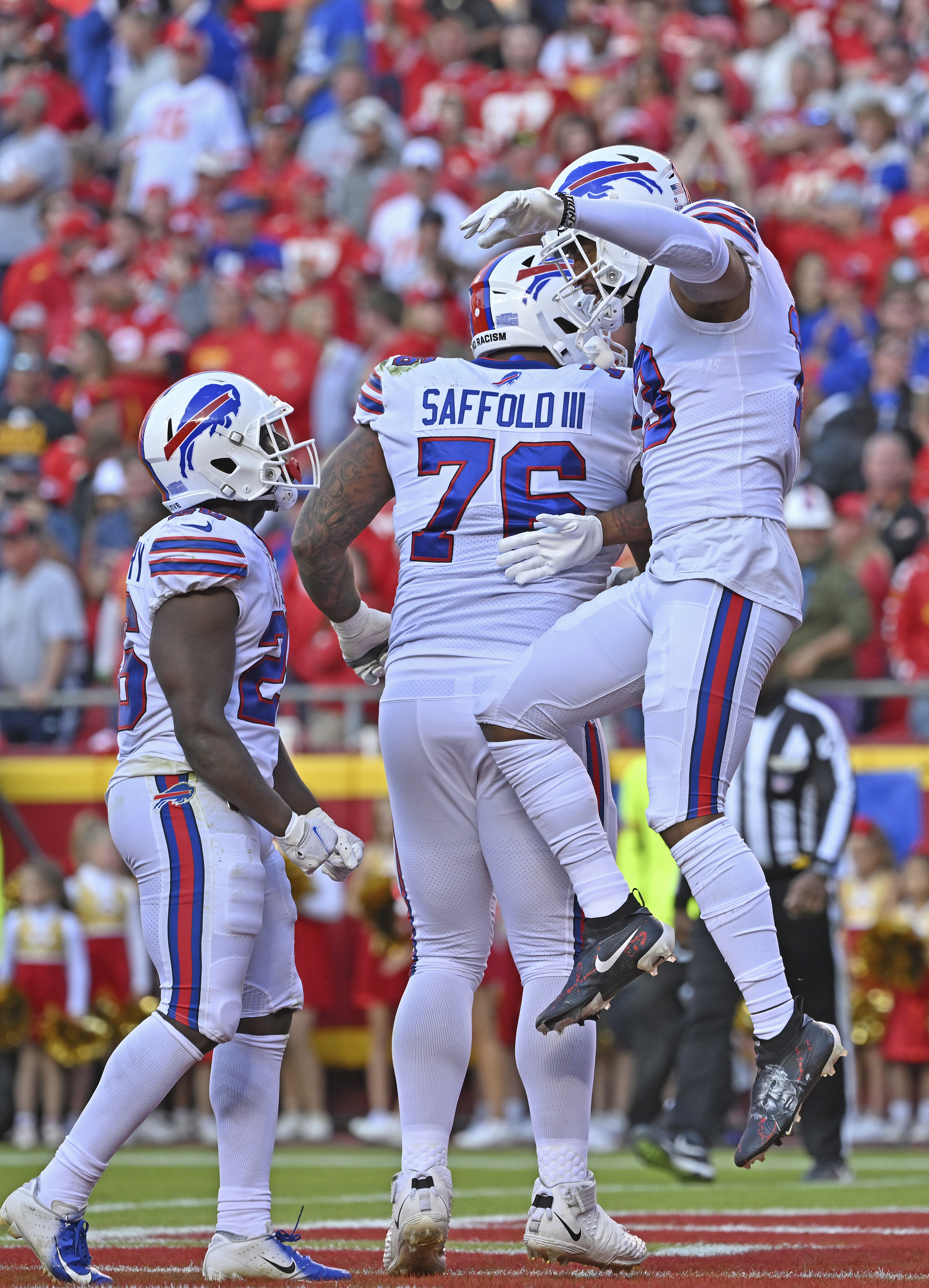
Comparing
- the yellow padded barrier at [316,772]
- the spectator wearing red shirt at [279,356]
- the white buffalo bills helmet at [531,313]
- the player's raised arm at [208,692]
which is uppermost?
the spectator wearing red shirt at [279,356]

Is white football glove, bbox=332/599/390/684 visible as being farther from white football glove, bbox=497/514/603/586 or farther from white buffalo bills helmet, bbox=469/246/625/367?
white buffalo bills helmet, bbox=469/246/625/367

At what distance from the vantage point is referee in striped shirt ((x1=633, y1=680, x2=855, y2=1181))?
7.31 metres

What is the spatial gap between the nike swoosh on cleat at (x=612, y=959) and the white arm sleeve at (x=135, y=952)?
239 inches

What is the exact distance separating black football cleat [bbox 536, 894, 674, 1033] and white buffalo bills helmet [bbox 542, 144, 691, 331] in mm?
1387

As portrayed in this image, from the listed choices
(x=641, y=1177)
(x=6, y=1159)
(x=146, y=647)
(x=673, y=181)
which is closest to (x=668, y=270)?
(x=673, y=181)

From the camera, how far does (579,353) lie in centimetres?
469

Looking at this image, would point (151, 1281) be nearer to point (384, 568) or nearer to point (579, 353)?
point (579, 353)

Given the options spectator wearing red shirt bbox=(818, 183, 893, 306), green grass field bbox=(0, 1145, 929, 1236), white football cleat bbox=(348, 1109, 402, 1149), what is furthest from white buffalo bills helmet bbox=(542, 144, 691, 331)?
spectator wearing red shirt bbox=(818, 183, 893, 306)

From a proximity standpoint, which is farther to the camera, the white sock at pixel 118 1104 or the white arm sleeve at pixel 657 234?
the white sock at pixel 118 1104

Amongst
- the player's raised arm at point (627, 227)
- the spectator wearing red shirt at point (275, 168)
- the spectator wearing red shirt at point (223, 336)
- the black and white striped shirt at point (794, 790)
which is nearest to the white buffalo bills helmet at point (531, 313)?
the player's raised arm at point (627, 227)

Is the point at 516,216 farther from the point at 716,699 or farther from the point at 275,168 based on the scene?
the point at 275,168

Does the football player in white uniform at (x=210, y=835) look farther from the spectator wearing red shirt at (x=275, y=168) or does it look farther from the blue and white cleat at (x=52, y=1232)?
the spectator wearing red shirt at (x=275, y=168)

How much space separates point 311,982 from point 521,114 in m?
7.45

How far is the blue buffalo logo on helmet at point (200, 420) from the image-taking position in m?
4.49
